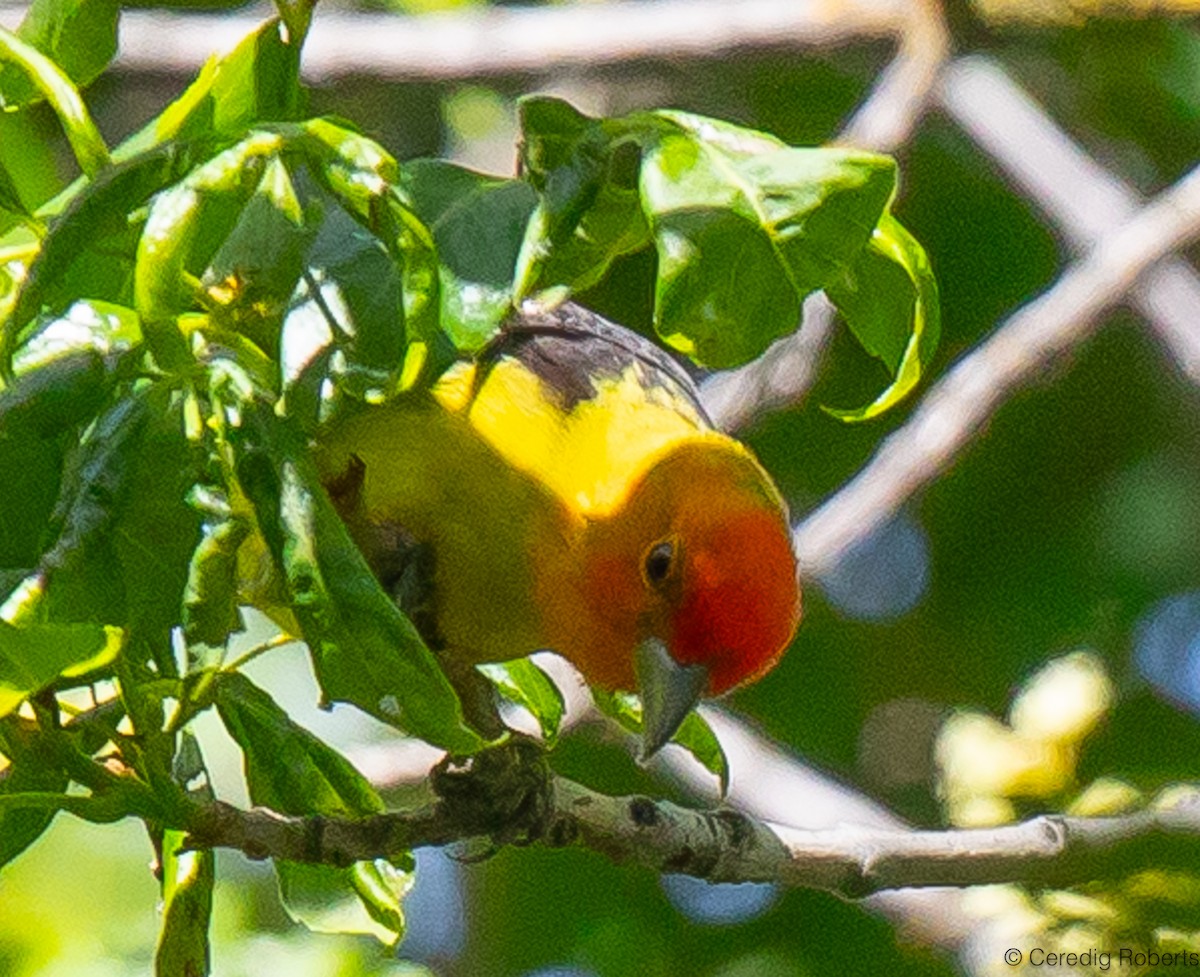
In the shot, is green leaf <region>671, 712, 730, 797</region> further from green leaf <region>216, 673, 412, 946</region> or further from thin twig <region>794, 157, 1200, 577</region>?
thin twig <region>794, 157, 1200, 577</region>

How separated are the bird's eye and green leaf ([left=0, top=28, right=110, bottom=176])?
1457 mm

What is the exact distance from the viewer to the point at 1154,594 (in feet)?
20.9

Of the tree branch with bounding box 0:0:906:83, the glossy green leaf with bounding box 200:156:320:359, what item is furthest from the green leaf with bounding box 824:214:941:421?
the tree branch with bounding box 0:0:906:83

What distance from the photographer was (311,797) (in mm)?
2645

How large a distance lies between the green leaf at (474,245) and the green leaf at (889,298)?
0.40 m

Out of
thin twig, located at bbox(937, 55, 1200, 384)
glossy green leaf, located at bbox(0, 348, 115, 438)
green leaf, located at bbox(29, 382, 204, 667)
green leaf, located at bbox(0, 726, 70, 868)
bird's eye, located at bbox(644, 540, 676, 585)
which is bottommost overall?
thin twig, located at bbox(937, 55, 1200, 384)

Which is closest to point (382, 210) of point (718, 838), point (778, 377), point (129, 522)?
point (129, 522)

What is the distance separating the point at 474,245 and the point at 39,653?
60 centimetres

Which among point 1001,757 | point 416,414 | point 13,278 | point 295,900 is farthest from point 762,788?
point 13,278

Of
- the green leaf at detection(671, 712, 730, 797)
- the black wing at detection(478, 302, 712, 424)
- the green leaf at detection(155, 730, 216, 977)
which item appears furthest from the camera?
the black wing at detection(478, 302, 712, 424)

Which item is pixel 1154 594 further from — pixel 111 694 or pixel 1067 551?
pixel 111 694

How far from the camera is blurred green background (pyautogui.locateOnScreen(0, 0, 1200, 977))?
580cm

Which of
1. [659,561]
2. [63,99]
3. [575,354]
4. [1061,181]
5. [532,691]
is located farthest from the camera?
[1061,181]

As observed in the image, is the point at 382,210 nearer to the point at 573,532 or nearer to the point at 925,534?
the point at 573,532
